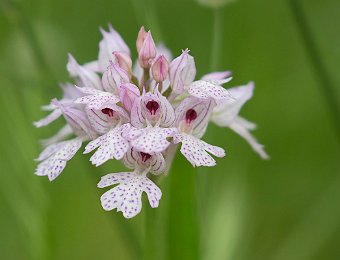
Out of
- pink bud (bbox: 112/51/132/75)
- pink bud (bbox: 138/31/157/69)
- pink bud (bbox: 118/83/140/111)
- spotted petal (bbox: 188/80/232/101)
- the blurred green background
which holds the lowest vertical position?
the blurred green background

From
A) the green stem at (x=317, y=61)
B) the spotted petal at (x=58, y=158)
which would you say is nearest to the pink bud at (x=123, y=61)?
the spotted petal at (x=58, y=158)

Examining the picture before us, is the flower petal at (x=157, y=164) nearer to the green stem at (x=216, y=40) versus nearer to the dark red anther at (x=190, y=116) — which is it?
the dark red anther at (x=190, y=116)

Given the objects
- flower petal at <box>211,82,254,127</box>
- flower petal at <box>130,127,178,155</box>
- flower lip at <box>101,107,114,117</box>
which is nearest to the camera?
flower petal at <box>130,127,178,155</box>

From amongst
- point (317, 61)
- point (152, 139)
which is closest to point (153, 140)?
point (152, 139)

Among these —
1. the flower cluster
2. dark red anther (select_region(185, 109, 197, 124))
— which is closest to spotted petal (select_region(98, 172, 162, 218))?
the flower cluster

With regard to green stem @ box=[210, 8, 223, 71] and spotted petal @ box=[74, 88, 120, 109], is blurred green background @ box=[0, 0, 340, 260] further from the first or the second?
spotted petal @ box=[74, 88, 120, 109]

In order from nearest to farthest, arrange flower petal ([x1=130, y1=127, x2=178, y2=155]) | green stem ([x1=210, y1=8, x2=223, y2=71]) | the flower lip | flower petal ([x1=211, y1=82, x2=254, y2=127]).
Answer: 1. flower petal ([x1=130, y1=127, x2=178, y2=155])
2. the flower lip
3. flower petal ([x1=211, y1=82, x2=254, y2=127])
4. green stem ([x1=210, y1=8, x2=223, y2=71])

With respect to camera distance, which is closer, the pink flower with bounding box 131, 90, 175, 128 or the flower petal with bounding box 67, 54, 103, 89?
the pink flower with bounding box 131, 90, 175, 128

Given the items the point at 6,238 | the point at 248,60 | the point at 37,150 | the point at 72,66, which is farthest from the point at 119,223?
the point at 248,60
